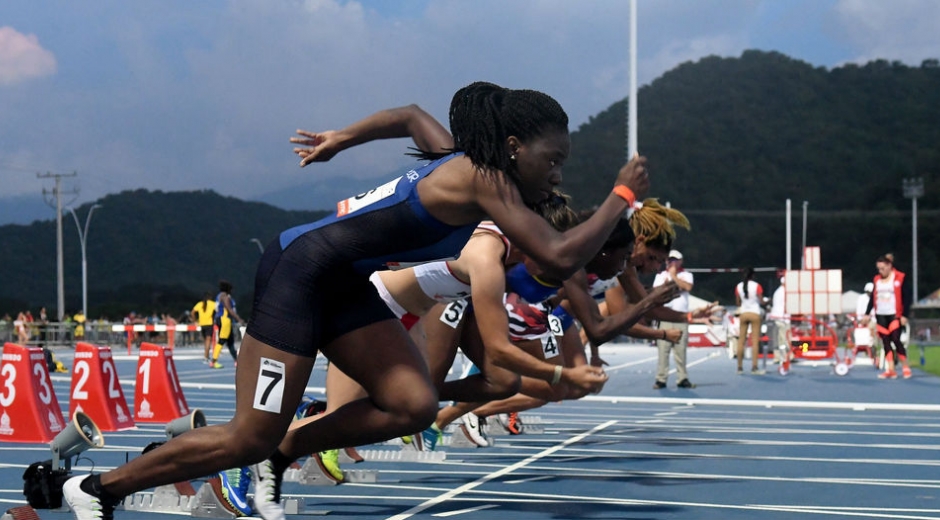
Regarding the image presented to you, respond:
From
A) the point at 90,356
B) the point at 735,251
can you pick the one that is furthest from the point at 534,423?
the point at 735,251

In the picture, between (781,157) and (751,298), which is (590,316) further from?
(781,157)

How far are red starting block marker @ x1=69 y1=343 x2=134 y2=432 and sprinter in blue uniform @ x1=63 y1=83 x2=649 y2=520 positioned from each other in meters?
7.12

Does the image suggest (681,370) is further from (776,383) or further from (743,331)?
(743,331)

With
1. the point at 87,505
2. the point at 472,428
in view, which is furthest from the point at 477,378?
the point at 87,505

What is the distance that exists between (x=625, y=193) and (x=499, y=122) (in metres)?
0.59

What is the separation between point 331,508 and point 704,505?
6.69 feet

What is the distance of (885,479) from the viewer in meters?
8.37

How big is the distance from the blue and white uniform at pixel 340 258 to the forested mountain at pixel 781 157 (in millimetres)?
85859

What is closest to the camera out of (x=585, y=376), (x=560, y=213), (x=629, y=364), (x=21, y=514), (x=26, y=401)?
(x=21, y=514)

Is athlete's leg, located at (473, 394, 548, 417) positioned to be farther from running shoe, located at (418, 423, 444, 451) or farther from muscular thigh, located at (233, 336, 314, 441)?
muscular thigh, located at (233, 336, 314, 441)

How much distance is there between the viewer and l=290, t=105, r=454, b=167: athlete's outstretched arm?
590cm

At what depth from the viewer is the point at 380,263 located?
507cm

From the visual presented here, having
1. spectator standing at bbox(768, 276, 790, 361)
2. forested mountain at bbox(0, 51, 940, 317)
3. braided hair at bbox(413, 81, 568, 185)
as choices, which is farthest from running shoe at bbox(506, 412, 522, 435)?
forested mountain at bbox(0, 51, 940, 317)

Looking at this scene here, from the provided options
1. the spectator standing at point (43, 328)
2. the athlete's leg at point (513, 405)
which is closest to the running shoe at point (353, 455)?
the athlete's leg at point (513, 405)
